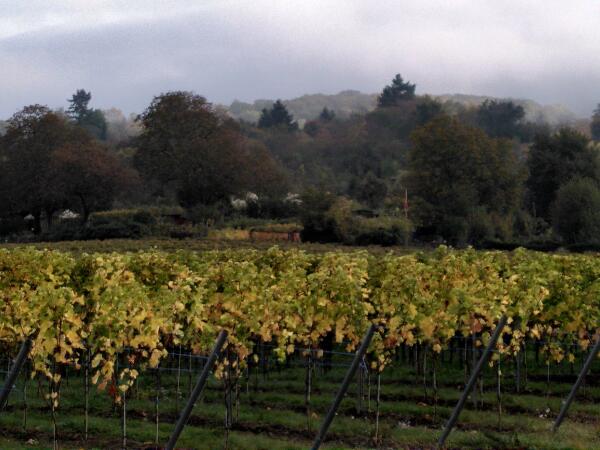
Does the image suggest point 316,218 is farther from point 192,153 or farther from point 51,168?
point 51,168

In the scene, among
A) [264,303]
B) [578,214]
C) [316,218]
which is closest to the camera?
[264,303]

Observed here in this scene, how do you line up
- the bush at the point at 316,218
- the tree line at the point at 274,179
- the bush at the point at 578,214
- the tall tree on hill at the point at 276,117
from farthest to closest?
the tall tree on hill at the point at 276,117 < the tree line at the point at 274,179 < the bush at the point at 578,214 < the bush at the point at 316,218

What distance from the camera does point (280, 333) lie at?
13.0 meters

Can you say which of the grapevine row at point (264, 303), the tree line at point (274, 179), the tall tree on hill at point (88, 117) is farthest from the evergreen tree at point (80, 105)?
the grapevine row at point (264, 303)

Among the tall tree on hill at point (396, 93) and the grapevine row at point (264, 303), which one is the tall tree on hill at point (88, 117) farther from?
the grapevine row at point (264, 303)

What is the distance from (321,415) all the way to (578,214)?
46813mm

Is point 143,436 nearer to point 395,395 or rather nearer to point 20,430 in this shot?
point 20,430

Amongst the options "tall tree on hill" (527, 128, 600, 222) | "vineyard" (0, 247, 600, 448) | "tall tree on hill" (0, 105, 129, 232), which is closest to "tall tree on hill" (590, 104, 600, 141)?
"tall tree on hill" (527, 128, 600, 222)

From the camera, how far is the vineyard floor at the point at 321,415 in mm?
12992

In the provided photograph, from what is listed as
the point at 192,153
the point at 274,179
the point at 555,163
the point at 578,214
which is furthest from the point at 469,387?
the point at 555,163

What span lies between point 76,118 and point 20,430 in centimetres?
14929

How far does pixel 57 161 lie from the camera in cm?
6203

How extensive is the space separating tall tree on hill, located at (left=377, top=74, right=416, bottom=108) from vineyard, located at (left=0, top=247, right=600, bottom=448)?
12778 centimetres

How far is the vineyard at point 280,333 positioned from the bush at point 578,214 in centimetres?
4024
